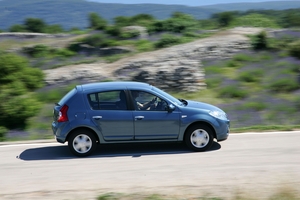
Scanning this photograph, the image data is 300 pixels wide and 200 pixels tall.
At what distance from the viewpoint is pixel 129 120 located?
10.7 metres

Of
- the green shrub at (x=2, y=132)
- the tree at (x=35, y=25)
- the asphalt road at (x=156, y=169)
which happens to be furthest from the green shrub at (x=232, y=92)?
the tree at (x=35, y=25)

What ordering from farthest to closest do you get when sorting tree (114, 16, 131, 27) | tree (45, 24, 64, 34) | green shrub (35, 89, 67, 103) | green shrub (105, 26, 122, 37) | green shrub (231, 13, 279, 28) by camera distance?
tree (45, 24, 64, 34), green shrub (231, 13, 279, 28), tree (114, 16, 131, 27), green shrub (105, 26, 122, 37), green shrub (35, 89, 67, 103)

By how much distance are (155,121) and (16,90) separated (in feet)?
21.4

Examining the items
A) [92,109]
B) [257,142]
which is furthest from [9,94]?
[257,142]

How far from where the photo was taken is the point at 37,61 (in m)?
25.8

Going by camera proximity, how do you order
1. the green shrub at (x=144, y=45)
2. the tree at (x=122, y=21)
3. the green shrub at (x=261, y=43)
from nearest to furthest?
the green shrub at (x=261, y=43)
the green shrub at (x=144, y=45)
the tree at (x=122, y=21)

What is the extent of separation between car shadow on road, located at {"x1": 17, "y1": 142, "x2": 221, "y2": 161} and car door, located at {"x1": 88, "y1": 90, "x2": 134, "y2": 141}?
511mm

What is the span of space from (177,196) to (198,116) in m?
3.25

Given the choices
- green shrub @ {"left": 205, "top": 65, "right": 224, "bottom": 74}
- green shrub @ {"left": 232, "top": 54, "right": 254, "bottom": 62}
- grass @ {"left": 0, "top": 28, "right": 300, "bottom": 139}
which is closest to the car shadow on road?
grass @ {"left": 0, "top": 28, "right": 300, "bottom": 139}

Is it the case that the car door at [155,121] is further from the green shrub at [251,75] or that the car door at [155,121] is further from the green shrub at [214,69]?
the green shrub at [214,69]

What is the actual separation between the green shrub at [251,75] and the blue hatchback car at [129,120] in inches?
335

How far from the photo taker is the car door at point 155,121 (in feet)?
35.3

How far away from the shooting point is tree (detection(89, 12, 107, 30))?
1452 inches

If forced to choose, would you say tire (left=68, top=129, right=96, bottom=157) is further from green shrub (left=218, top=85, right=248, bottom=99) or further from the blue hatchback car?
green shrub (left=218, top=85, right=248, bottom=99)
